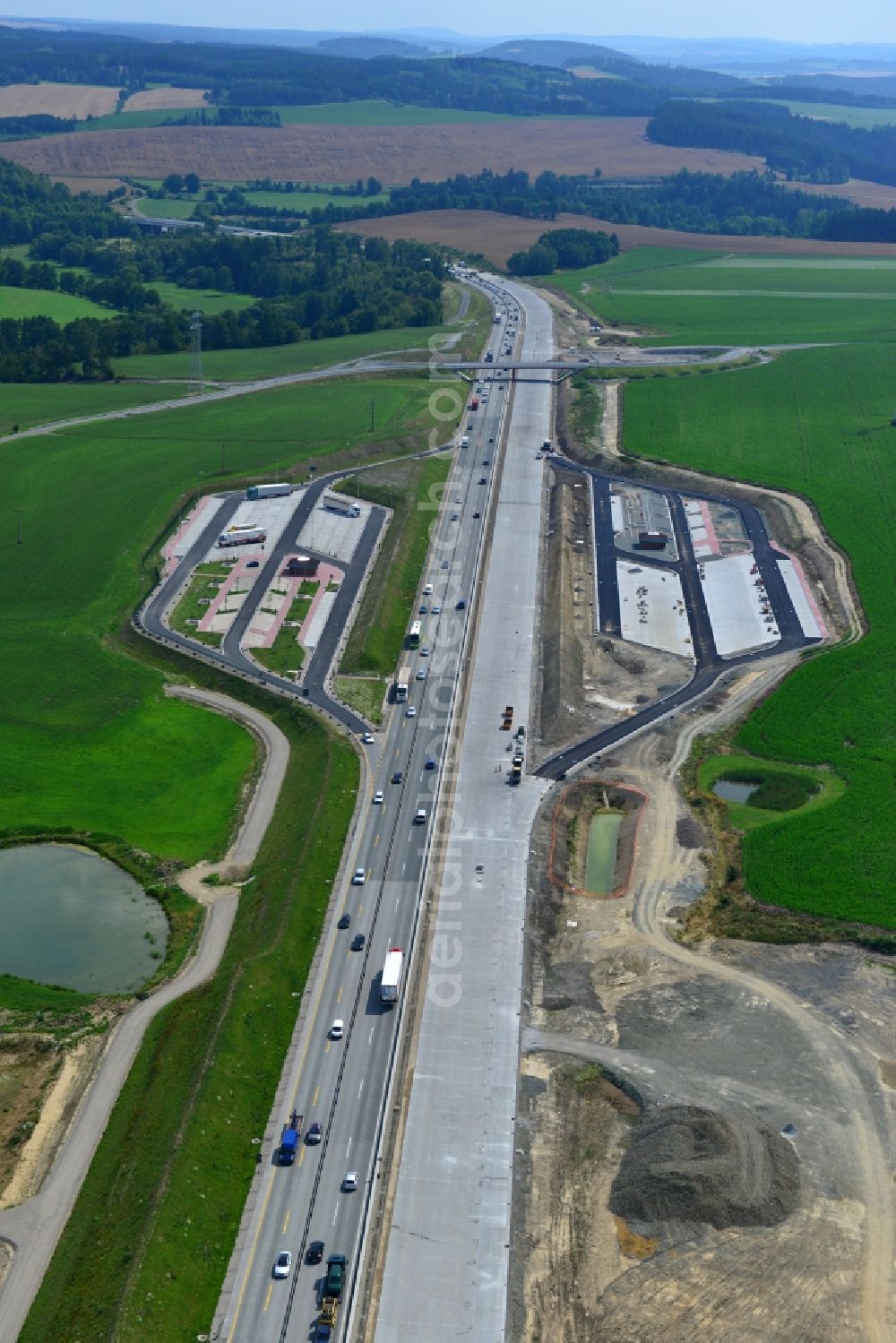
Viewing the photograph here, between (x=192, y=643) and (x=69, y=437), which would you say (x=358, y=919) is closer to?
(x=192, y=643)

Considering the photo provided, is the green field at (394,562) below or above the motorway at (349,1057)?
above

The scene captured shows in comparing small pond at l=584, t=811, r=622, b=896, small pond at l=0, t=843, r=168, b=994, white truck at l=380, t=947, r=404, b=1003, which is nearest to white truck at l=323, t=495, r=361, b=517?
small pond at l=584, t=811, r=622, b=896

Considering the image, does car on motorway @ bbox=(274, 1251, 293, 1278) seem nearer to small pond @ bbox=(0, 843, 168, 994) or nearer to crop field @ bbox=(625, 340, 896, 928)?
small pond @ bbox=(0, 843, 168, 994)

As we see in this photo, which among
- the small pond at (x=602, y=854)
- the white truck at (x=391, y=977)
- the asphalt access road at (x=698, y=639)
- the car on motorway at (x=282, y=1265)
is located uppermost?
the asphalt access road at (x=698, y=639)

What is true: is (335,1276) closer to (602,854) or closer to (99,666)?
Result: (602,854)

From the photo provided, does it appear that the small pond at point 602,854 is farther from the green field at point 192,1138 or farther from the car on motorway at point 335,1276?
the car on motorway at point 335,1276

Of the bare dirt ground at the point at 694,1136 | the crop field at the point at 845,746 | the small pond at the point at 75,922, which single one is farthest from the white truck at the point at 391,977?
the crop field at the point at 845,746

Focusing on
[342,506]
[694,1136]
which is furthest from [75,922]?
[342,506]
